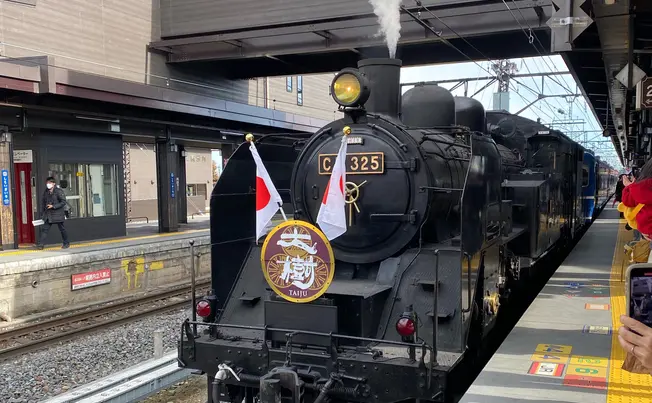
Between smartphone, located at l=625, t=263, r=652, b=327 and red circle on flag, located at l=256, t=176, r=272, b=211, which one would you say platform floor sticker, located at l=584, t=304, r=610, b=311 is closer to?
red circle on flag, located at l=256, t=176, r=272, b=211

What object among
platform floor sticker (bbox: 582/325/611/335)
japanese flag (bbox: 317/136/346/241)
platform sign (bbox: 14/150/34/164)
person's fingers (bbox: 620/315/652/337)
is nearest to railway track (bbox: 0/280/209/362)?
platform sign (bbox: 14/150/34/164)

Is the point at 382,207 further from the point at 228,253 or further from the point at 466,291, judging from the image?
the point at 228,253

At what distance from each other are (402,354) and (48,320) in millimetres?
7511

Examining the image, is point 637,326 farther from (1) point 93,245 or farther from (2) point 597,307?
(1) point 93,245

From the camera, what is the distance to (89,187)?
14.4m

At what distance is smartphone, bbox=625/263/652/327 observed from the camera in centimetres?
185

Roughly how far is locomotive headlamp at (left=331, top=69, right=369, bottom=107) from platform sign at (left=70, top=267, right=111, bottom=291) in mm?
8030

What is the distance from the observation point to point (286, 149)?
6352 millimetres

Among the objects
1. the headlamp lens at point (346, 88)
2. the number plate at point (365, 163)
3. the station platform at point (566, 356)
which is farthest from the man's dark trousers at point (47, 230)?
the station platform at point (566, 356)

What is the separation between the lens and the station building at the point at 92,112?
1175cm

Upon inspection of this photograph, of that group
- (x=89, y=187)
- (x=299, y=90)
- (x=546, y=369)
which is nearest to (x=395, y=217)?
(x=546, y=369)

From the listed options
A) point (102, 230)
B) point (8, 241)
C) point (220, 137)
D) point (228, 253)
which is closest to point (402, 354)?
point (228, 253)

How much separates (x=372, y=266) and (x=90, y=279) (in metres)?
7.92

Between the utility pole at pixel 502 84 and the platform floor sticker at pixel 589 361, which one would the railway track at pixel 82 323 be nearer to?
the platform floor sticker at pixel 589 361
